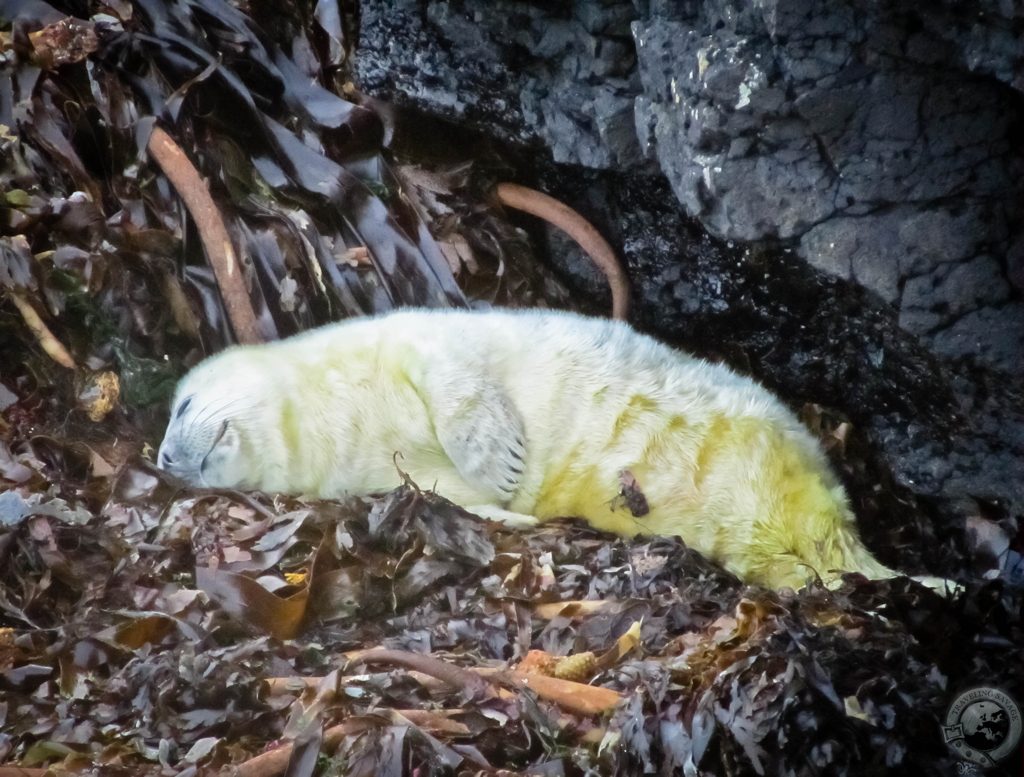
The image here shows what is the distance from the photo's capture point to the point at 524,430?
292 cm

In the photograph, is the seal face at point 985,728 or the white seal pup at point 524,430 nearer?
the seal face at point 985,728

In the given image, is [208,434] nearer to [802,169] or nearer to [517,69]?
[517,69]

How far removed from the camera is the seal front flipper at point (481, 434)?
2850 millimetres

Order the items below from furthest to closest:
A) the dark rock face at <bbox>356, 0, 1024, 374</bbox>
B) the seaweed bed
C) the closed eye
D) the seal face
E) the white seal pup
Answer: the closed eye
the white seal pup
the dark rock face at <bbox>356, 0, 1024, 374</bbox>
the seaweed bed
the seal face

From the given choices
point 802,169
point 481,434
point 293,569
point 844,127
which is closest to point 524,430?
point 481,434

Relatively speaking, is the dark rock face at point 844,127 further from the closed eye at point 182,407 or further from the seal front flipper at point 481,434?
the closed eye at point 182,407

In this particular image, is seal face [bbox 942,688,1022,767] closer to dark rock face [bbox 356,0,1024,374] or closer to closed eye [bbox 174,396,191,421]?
dark rock face [bbox 356,0,1024,374]

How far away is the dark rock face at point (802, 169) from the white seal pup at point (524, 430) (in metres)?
0.17

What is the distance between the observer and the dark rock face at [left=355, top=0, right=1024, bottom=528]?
205 cm

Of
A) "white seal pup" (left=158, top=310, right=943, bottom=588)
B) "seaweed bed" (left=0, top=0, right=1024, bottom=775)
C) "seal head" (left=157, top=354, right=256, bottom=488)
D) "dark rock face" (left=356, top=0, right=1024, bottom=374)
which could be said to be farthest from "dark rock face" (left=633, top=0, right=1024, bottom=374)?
"seal head" (left=157, top=354, right=256, bottom=488)

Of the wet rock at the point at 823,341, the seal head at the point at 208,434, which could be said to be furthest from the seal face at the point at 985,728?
the seal head at the point at 208,434

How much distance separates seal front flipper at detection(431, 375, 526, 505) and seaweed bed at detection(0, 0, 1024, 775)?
0.68 feet

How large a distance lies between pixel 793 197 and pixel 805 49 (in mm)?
334

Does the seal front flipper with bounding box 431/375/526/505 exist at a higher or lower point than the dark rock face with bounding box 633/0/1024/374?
lower
